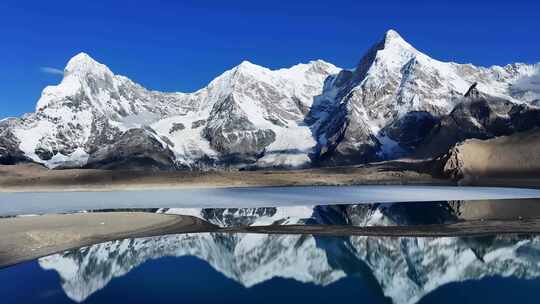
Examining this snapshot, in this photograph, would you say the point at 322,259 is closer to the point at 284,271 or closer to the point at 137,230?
the point at 284,271

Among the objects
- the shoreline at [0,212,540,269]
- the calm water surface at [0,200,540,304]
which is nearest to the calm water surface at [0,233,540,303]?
the calm water surface at [0,200,540,304]

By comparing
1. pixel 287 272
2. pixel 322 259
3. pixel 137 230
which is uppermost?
pixel 137 230

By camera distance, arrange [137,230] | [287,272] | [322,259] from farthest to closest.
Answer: [137,230] → [322,259] → [287,272]

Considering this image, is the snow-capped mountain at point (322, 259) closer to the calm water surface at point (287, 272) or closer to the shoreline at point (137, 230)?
the calm water surface at point (287, 272)

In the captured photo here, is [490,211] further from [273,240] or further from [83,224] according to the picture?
[83,224]

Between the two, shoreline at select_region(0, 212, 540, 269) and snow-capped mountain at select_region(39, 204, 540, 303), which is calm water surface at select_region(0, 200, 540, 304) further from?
shoreline at select_region(0, 212, 540, 269)

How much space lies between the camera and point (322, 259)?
4509 cm

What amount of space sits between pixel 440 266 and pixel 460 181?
535ft

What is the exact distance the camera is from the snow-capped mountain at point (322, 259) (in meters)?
39.3

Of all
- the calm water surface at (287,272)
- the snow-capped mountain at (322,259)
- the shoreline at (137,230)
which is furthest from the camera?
the shoreline at (137,230)

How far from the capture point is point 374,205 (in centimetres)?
9238

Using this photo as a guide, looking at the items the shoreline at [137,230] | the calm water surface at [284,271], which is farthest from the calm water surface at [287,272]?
the shoreline at [137,230]

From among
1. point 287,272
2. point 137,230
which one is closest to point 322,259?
point 287,272

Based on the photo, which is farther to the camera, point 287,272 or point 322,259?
point 322,259
